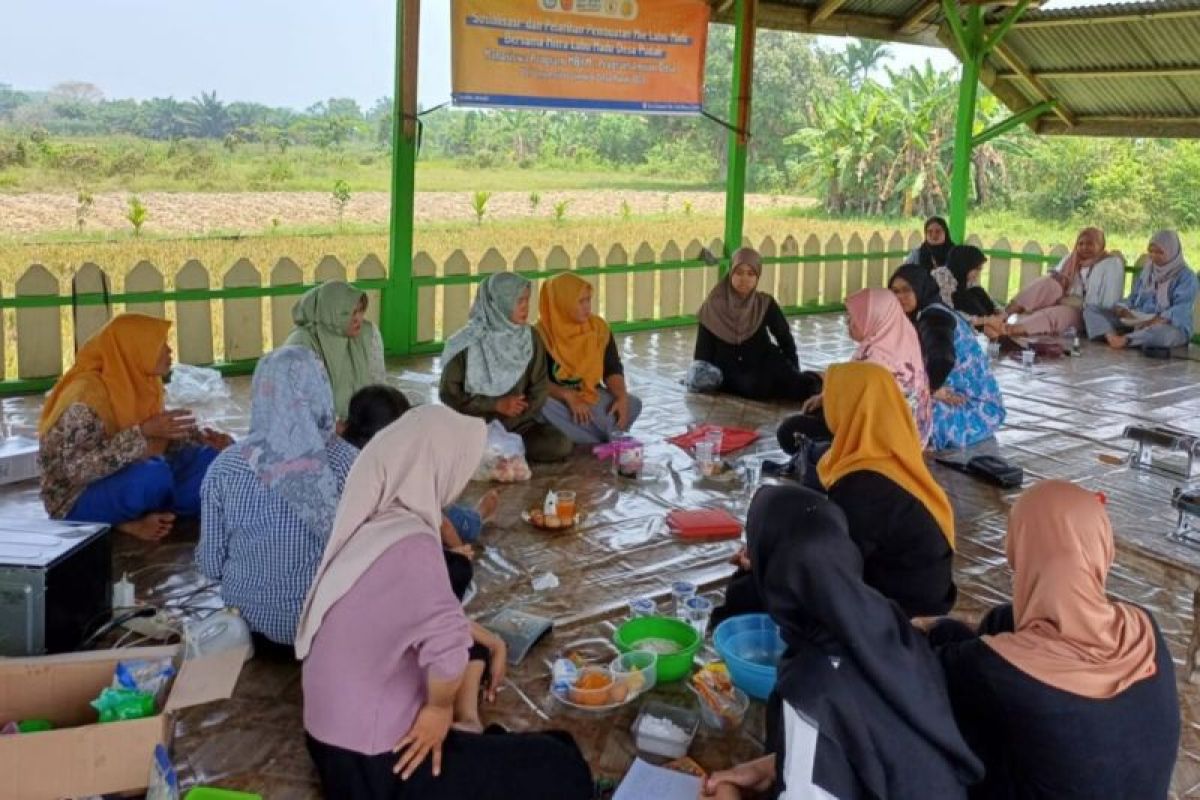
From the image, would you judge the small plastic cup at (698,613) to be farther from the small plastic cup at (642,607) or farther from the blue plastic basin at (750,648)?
the blue plastic basin at (750,648)

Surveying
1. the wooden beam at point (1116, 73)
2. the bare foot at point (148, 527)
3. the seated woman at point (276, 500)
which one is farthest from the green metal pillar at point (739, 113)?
the seated woman at point (276, 500)

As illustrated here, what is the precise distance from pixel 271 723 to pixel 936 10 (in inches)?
361

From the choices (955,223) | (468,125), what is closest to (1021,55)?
(955,223)

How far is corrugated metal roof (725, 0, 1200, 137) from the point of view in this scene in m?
9.11

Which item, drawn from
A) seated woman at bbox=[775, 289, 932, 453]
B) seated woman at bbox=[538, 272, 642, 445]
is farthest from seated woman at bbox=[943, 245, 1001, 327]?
seated woman at bbox=[538, 272, 642, 445]

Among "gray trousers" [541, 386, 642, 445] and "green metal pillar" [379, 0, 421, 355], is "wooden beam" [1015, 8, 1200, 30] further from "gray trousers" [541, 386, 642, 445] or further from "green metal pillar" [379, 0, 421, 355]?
"gray trousers" [541, 386, 642, 445]

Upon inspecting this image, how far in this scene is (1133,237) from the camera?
19422 millimetres

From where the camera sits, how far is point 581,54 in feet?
25.9

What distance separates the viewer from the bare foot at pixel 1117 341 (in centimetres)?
875

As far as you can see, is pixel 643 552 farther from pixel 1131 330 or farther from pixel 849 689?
pixel 1131 330

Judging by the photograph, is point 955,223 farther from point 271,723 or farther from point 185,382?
point 271,723

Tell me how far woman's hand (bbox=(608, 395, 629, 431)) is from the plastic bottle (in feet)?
9.32

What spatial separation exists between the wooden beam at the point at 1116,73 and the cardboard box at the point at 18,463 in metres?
9.37

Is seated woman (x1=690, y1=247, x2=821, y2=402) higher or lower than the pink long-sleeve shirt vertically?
higher
